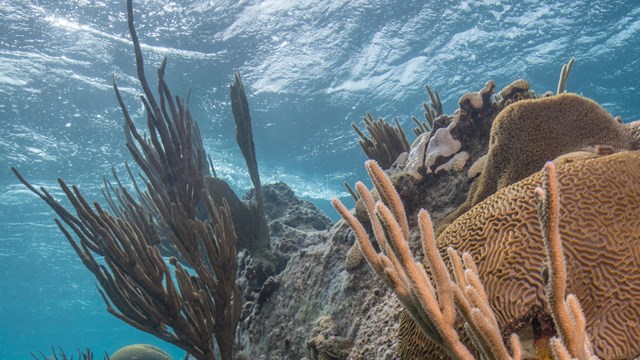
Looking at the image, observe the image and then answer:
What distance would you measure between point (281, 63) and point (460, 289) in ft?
40.7

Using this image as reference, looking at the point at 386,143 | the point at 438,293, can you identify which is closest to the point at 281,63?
the point at 386,143

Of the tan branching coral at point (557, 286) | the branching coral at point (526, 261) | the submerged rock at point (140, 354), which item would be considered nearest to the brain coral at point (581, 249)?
the branching coral at point (526, 261)

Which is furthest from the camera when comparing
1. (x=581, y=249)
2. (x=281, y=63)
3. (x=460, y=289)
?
(x=281, y=63)

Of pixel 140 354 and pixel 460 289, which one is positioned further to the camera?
pixel 140 354

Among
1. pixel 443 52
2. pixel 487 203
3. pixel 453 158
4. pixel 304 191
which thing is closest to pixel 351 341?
pixel 487 203

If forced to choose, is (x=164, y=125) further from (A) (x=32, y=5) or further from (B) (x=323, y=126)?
(B) (x=323, y=126)

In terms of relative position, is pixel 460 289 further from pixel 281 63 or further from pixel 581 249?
pixel 281 63

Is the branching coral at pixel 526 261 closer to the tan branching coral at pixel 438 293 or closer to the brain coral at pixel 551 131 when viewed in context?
the tan branching coral at pixel 438 293

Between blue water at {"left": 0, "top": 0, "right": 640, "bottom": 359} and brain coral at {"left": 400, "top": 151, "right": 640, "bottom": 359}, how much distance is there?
33.8ft

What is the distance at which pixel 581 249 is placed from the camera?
1666 millimetres

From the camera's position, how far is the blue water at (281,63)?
35.2ft

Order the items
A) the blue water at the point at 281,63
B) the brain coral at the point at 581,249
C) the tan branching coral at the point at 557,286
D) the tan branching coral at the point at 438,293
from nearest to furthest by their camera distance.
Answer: the tan branching coral at the point at 557,286 → the tan branching coral at the point at 438,293 → the brain coral at the point at 581,249 → the blue water at the point at 281,63

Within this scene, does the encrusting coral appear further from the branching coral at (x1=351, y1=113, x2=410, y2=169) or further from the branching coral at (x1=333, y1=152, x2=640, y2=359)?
the branching coral at (x1=351, y1=113, x2=410, y2=169)

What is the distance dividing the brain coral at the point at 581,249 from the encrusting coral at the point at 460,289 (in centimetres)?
8
